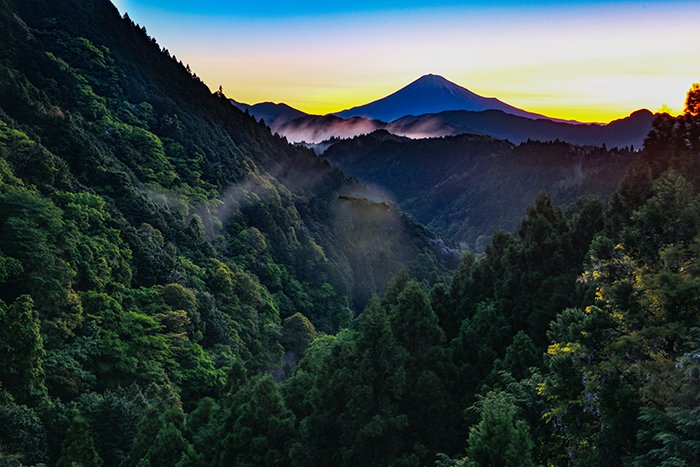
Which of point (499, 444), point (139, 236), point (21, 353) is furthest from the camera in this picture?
point (139, 236)

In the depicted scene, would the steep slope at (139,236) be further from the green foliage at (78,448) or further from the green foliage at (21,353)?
the green foliage at (78,448)

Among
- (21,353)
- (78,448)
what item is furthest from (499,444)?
(21,353)

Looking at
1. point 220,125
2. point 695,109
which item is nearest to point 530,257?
point 695,109

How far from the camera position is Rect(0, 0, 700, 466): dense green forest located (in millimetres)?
13117

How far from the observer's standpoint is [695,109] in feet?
110

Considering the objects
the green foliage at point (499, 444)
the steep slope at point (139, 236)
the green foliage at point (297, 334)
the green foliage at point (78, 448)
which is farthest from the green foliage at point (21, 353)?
the green foliage at point (297, 334)

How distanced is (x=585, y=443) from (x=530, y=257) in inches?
665

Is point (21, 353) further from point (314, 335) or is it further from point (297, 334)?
point (314, 335)

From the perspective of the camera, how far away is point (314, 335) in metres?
61.6

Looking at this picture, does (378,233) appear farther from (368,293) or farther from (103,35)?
(103,35)

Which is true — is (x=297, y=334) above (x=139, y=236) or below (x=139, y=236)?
below

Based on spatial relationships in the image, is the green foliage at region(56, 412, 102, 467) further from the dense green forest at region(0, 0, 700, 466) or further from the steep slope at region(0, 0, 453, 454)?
the steep slope at region(0, 0, 453, 454)

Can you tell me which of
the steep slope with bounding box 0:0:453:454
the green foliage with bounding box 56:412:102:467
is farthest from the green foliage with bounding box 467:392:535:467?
the green foliage with bounding box 56:412:102:467

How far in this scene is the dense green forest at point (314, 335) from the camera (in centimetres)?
1312
